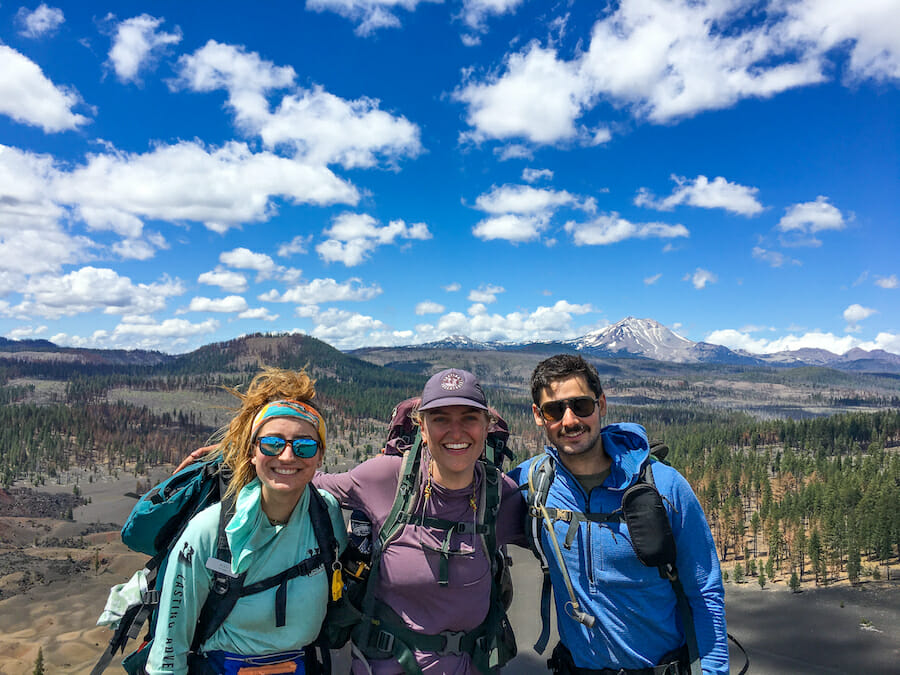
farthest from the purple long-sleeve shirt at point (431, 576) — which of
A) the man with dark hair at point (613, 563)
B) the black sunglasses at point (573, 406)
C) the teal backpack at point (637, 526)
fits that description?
the black sunglasses at point (573, 406)

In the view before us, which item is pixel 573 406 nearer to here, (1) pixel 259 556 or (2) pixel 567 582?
(2) pixel 567 582

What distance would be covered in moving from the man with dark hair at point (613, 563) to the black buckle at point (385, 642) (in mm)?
1481

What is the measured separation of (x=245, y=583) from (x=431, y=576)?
140 cm

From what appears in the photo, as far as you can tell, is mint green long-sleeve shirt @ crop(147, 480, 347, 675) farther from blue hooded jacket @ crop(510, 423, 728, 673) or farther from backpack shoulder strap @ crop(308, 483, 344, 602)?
blue hooded jacket @ crop(510, 423, 728, 673)

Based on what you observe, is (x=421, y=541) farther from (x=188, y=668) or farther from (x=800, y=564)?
(x=800, y=564)

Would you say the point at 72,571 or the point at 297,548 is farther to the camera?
the point at 72,571

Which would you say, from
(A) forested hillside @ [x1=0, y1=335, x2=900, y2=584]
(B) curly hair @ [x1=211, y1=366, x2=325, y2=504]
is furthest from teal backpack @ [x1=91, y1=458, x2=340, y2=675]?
(A) forested hillside @ [x1=0, y1=335, x2=900, y2=584]

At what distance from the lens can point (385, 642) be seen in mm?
4270

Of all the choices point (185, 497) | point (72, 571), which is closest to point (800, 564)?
point (185, 497)

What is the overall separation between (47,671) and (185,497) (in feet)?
147

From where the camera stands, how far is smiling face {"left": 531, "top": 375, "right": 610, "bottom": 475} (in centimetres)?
450

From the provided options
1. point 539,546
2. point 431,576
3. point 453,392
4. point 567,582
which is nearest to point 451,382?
point 453,392

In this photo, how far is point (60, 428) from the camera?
433 ft

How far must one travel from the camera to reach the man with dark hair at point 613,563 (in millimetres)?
4160
